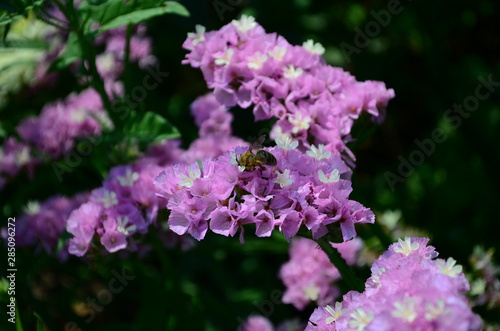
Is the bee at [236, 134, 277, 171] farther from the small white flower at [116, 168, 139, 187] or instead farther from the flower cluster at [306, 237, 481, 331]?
the small white flower at [116, 168, 139, 187]

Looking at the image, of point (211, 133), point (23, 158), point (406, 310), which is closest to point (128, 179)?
point (211, 133)

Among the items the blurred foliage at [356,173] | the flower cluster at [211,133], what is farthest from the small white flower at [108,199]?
the flower cluster at [211,133]

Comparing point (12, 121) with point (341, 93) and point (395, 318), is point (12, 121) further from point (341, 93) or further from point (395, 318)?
point (395, 318)

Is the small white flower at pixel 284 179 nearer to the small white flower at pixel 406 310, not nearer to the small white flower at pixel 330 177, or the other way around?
the small white flower at pixel 330 177

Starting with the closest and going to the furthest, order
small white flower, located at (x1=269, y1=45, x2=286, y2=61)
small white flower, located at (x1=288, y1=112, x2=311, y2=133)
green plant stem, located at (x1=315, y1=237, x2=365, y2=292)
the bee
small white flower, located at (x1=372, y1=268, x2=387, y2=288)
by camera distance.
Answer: small white flower, located at (x1=372, y1=268, x2=387, y2=288) < the bee < green plant stem, located at (x1=315, y1=237, x2=365, y2=292) < small white flower, located at (x1=288, y1=112, x2=311, y2=133) < small white flower, located at (x1=269, y1=45, x2=286, y2=61)

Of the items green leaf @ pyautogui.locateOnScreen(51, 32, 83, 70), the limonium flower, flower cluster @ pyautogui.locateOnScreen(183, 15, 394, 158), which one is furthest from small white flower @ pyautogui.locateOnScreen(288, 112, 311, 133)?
the limonium flower

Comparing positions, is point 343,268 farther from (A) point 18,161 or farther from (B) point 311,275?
(A) point 18,161
